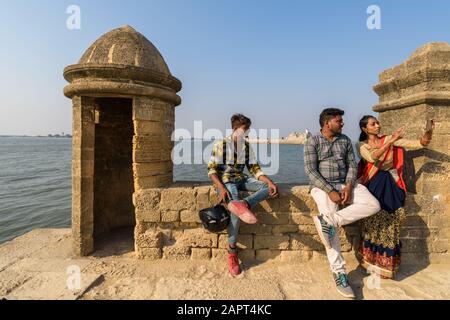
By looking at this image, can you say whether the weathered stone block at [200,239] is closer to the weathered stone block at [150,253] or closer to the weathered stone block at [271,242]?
the weathered stone block at [150,253]

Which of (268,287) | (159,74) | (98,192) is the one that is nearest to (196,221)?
(268,287)

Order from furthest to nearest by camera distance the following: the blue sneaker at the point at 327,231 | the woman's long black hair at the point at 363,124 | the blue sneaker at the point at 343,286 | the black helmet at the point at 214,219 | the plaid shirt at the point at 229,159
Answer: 1. the plaid shirt at the point at 229,159
2. the woman's long black hair at the point at 363,124
3. the black helmet at the point at 214,219
4. the blue sneaker at the point at 327,231
5. the blue sneaker at the point at 343,286

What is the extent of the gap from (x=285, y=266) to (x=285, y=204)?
90 centimetres

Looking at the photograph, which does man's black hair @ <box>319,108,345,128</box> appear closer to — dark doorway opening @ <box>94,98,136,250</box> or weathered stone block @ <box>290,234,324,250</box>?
weathered stone block @ <box>290,234,324,250</box>

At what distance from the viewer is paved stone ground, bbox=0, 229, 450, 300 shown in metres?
2.64

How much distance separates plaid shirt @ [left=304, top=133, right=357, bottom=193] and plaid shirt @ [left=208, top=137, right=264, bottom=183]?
763 mm

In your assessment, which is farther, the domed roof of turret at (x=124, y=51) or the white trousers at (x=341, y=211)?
the domed roof of turret at (x=124, y=51)

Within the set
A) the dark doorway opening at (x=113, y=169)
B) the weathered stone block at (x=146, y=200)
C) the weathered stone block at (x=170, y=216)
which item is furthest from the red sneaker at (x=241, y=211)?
the dark doorway opening at (x=113, y=169)

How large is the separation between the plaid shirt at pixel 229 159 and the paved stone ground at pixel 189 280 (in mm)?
1340

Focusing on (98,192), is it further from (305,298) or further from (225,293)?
(305,298)

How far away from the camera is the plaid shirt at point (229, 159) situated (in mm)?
3326

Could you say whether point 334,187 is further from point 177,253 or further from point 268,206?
point 177,253

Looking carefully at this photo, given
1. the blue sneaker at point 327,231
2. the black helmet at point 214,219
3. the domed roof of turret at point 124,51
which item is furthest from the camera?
the domed roof of turret at point 124,51

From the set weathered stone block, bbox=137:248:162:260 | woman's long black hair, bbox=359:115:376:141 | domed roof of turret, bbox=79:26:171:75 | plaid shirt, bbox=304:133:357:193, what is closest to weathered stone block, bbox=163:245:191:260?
weathered stone block, bbox=137:248:162:260
